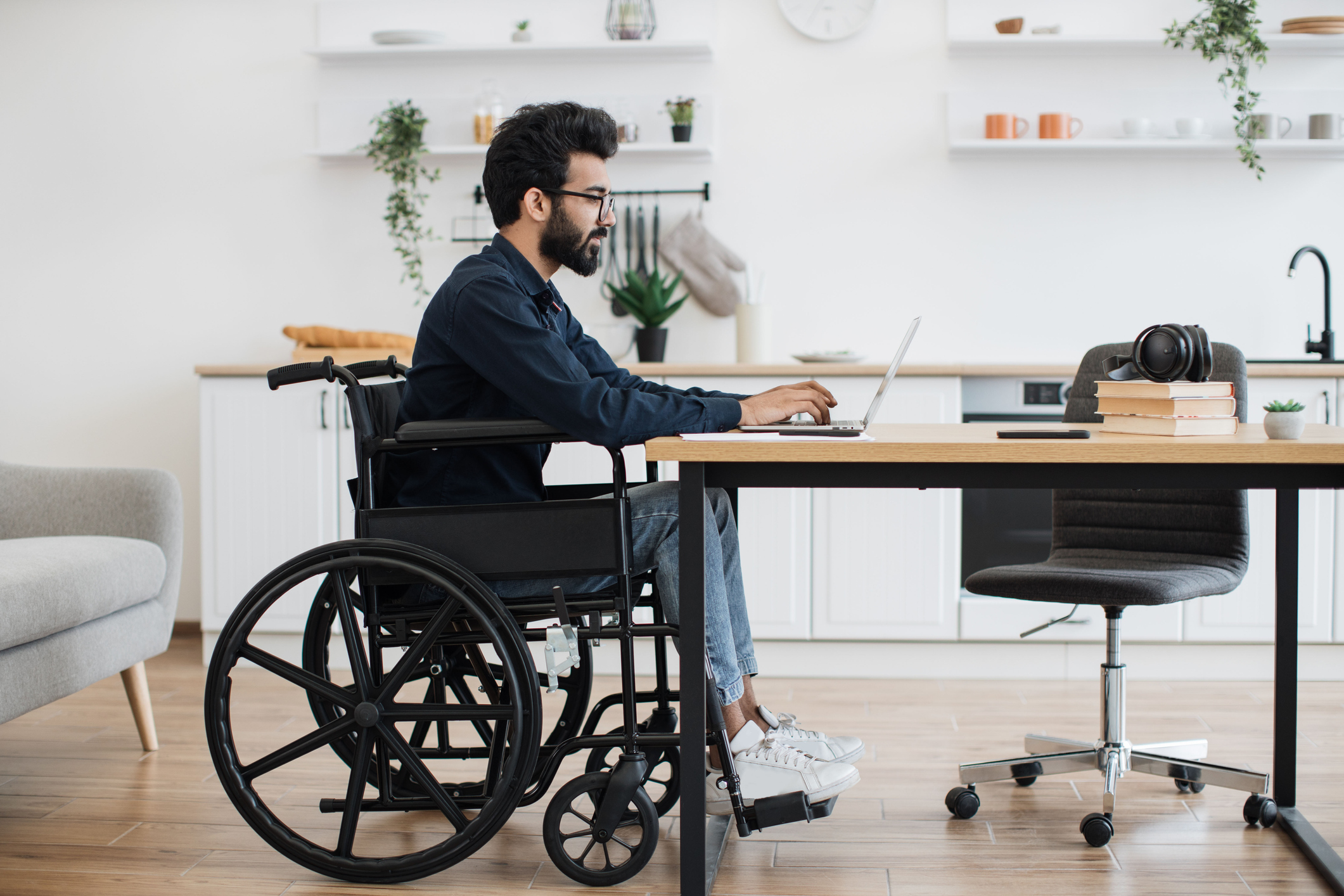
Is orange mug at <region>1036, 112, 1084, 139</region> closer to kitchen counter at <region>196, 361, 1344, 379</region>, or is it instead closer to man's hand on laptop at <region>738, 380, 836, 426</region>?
kitchen counter at <region>196, 361, 1344, 379</region>

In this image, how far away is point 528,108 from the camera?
1965 millimetres

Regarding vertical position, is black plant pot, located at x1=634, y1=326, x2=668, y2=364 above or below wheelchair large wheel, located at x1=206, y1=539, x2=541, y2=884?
above

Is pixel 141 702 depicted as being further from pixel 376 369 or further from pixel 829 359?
pixel 829 359

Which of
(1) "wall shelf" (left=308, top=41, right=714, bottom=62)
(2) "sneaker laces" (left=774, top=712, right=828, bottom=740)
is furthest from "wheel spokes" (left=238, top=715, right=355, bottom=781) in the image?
(1) "wall shelf" (left=308, top=41, right=714, bottom=62)

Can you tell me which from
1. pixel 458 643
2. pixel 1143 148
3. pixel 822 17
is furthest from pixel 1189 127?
pixel 458 643

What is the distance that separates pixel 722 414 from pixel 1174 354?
0.69 meters

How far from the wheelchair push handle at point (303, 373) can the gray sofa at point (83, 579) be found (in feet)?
2.26

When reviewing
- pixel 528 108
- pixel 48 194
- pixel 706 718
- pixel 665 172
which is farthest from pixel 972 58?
pixel 48 194

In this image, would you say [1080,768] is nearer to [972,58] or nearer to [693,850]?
[693,850]

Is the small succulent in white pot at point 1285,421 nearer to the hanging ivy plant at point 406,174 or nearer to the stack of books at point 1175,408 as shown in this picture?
the stack of books at point 1175,408

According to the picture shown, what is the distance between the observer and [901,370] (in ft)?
10.4

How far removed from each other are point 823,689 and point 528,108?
5.87 feet

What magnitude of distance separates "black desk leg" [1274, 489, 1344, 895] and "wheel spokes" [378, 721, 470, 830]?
1425mm

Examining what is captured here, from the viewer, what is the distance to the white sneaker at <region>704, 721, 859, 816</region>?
5.90 ft
